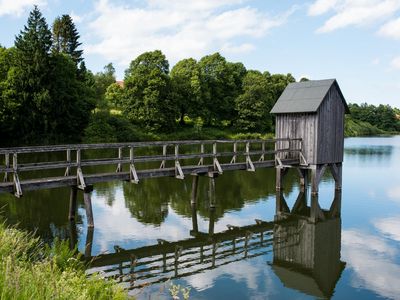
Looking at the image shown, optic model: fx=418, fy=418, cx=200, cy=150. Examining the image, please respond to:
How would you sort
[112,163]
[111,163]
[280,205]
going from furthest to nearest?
[280,205]
[112,163]
[111,163]

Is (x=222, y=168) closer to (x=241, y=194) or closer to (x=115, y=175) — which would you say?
(x=241, y=194)

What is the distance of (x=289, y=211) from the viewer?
2117cm

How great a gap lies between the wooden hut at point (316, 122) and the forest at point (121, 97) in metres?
32.0

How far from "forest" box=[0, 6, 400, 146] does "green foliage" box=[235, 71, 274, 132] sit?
6.8 inches

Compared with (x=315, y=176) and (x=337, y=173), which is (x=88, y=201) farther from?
(x=337, y=173)

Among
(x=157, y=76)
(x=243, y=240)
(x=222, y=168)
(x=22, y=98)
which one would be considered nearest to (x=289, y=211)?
(x=222, y=168)

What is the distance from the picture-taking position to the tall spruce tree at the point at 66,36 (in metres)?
71.8

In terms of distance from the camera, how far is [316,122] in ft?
77.7

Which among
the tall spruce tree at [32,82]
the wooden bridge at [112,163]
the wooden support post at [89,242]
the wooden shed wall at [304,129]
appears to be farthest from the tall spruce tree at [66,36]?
the wooden support post at [89,242]

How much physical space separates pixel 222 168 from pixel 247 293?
10.2 metres

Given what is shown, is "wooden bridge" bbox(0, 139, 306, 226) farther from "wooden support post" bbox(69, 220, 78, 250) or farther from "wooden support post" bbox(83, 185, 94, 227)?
"wooden support post" bbox(69, 220, 78, 250)

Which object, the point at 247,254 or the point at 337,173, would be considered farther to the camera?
the point at 337,173

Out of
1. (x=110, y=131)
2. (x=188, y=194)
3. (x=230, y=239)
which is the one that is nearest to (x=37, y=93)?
(x=110, y=131)

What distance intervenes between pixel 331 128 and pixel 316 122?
157cm
